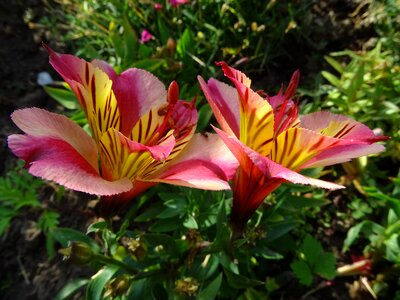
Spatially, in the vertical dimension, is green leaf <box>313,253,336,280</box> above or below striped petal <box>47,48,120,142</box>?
below

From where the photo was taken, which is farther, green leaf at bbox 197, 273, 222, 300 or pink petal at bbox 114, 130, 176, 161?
green leaf at bbox 197, 273, 222, 300

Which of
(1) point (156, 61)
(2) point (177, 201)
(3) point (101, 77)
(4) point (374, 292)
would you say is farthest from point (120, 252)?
(4) point (374, 292)

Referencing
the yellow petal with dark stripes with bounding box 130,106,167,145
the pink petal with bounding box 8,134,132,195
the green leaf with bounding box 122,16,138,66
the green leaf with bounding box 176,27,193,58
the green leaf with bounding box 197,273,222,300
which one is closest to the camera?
the pink petal with bounding box 8,134,132,195

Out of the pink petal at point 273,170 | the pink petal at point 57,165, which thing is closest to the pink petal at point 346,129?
the pink petal at point 273,170

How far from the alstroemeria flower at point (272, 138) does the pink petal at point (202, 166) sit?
43 mm

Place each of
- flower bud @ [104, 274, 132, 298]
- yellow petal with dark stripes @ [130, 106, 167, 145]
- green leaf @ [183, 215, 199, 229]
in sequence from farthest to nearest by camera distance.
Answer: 1. green leaf @ [183, 215, 199, 229]
2. flower bud @ [104, 274, 132, 298]
3. yellow petal with dark stripes @ [130, 106, 167, 145]

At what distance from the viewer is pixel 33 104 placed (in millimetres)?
2463

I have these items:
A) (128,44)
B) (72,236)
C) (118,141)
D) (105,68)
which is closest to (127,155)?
(118,141)

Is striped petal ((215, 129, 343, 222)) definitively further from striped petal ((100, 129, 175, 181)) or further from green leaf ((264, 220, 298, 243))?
green leaf ((264, 220, 298, 243))

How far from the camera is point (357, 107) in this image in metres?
1.89

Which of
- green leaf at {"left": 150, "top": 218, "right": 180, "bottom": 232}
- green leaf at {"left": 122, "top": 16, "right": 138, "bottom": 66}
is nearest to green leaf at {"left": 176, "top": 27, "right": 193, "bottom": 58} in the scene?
green leaf at {"left": 122, "top": 16, "right": 138, "bottom": 66}

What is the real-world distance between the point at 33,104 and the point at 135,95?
5.76 feet

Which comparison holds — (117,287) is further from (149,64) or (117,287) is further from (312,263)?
(149,64)

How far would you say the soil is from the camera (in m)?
1.83
